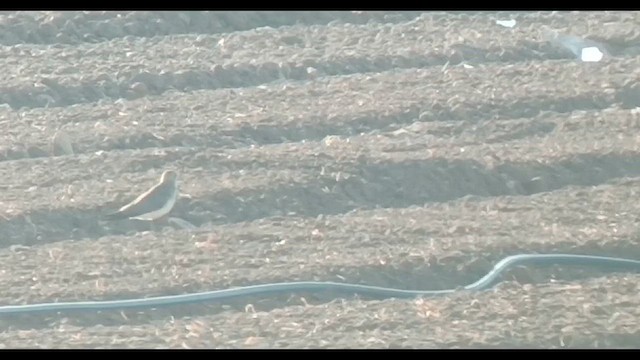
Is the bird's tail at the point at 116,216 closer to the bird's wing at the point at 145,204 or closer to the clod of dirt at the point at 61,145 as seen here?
the bird's wing at the point at 145,204

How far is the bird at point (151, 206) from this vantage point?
5.68 meters

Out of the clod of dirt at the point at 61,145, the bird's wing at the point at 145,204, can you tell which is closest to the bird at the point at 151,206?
the bird's wing at the point at 145,204

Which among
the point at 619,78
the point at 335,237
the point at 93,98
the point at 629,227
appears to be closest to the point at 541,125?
the point at 619,78

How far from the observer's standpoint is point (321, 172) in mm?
6152

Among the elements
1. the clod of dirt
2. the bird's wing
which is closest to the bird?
the bird's wing

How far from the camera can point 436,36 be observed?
26.0 feet

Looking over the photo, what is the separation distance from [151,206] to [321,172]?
0.82m

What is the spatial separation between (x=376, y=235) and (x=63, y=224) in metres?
1.26

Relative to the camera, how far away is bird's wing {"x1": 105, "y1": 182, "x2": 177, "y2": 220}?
5.68m

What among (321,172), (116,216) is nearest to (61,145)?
(116,216)

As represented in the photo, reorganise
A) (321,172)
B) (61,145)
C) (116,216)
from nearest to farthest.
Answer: (116,216)
(321,172)
(61,145)

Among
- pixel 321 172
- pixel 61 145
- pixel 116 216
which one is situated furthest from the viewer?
pixel 61 145

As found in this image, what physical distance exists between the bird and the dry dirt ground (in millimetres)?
53

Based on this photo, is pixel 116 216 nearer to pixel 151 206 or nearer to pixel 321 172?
pixel 151 206
